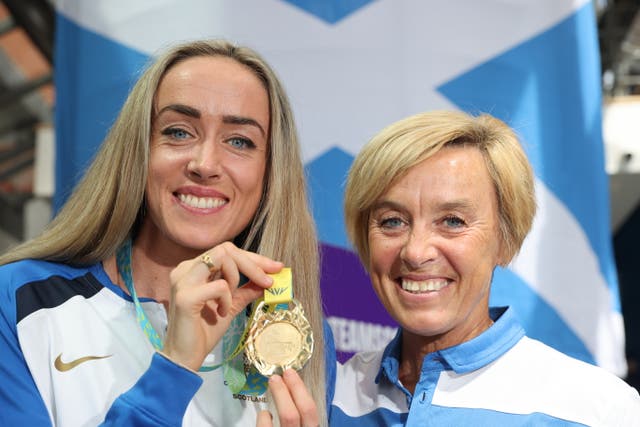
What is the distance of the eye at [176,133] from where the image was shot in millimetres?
2131

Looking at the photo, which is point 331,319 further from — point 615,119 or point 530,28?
point 615,119

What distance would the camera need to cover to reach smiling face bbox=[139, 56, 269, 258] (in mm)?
2080

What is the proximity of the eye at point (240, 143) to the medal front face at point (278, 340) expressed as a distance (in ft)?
1.56

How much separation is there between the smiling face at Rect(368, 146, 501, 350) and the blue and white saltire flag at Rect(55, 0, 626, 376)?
147cm

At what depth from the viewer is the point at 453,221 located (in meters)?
2.02

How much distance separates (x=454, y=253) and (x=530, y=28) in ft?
6.62

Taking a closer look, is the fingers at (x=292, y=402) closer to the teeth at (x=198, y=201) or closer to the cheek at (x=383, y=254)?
the cheek at (x=383, y=254)

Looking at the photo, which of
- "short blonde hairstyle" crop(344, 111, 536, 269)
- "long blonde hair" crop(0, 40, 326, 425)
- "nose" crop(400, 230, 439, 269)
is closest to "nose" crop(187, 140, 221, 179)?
"long blonde hair" crop(0, 40, 326, 425)

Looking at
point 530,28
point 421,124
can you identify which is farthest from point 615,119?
point 421,124

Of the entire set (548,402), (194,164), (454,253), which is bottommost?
(548,402)

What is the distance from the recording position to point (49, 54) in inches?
402

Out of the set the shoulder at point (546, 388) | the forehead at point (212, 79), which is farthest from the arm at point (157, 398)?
the forehead at point (212, 79)

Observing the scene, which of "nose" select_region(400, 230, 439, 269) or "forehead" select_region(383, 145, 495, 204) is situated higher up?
"forehead" select_region(383, 145, 495, 204)

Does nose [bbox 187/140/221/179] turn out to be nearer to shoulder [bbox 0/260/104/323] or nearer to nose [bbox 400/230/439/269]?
shoulder [bbox 0/260/104/323]
